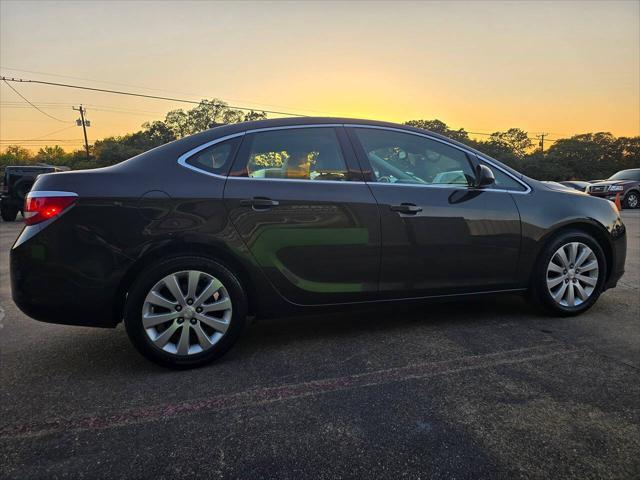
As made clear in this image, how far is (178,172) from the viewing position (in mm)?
2799

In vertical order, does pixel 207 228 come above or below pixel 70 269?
above

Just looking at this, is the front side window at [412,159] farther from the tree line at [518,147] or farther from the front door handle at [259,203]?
the tree line at [518,147]

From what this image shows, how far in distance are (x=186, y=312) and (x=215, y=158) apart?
99 cm

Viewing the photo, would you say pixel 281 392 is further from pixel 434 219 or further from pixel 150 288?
pixel 434 219

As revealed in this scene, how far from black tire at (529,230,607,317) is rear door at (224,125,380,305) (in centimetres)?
142

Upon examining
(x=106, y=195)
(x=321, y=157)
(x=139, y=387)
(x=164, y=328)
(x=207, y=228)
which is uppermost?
(x=321, y=157)

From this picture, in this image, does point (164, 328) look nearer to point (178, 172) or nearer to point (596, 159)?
point (178, 172)

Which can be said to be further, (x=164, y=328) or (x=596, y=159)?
(x=596, y=159)

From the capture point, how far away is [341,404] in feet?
7.64

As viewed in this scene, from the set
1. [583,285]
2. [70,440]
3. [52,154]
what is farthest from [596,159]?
[52,154]

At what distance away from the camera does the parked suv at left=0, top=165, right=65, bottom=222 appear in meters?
14.2

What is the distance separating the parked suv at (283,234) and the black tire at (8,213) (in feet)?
51.5

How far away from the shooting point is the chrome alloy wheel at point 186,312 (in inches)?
106

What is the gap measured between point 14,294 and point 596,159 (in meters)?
62.4
